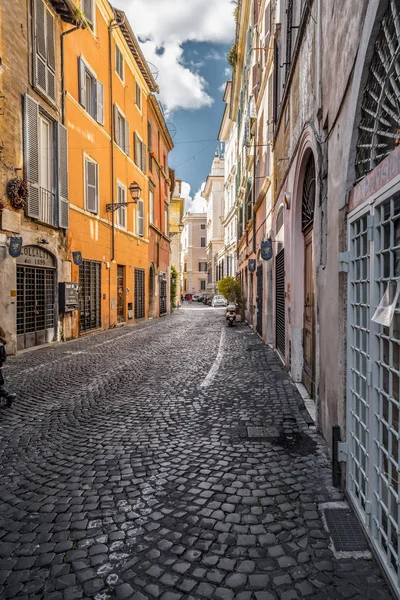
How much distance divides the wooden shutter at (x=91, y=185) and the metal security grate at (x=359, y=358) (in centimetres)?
1347

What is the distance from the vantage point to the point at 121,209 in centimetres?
1878

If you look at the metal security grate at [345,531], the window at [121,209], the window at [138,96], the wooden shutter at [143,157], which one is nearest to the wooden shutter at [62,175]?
A: the window at [121,209]

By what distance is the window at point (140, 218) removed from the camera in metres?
21.4

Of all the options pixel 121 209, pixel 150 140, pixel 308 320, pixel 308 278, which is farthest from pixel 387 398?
pixel 150 140

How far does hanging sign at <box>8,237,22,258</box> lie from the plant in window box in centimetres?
92

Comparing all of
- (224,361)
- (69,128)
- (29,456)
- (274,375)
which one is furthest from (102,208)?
(29,456)

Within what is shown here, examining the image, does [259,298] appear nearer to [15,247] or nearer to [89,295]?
[89,295]

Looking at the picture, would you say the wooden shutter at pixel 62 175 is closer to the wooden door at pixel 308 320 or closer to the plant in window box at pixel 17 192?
the plant in window box at pixel 17 192

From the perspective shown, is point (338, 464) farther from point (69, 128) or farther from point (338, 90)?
point (69, 128)

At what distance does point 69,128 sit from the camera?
1327cm

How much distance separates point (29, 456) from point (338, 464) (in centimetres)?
286

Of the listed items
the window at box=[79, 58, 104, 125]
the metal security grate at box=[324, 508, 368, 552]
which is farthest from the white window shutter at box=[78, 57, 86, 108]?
the metal security grate at box=[324, 508, 368, 552]

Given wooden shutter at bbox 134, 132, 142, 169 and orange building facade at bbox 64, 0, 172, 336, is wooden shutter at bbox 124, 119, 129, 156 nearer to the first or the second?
orange building facade at bbox 64, 0, 172, 336

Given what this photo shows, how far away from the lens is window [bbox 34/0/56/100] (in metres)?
11.1
